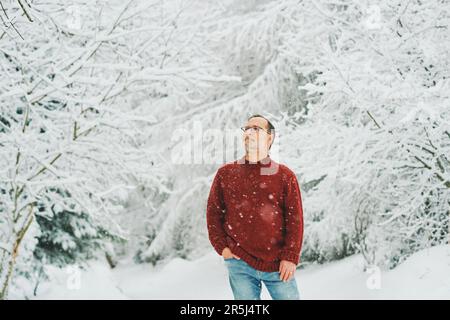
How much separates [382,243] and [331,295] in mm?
1081

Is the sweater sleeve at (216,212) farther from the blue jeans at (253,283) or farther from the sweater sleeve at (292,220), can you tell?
the sweater sleeve at (292,220)

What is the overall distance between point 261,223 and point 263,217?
0.04 m

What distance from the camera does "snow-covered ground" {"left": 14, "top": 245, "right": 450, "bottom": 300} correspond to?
546 centimetres

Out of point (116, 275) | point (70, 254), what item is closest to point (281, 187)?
point (70, 254)

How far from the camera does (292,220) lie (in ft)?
9.48

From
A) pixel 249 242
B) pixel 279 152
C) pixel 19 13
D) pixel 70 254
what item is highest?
pixel 19 13

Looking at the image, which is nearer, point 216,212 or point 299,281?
point 216,212

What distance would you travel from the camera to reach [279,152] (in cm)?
636

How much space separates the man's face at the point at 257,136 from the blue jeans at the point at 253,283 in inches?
26.0

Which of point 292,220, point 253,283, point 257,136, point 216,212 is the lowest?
point 253,283

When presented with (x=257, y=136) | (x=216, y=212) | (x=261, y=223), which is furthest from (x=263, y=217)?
(x=257, y=136)

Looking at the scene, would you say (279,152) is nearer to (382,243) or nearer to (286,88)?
(382,243)

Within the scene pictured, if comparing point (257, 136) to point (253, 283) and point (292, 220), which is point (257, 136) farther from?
point (253, 283)

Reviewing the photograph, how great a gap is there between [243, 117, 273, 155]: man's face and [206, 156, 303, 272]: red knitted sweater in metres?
0.08
